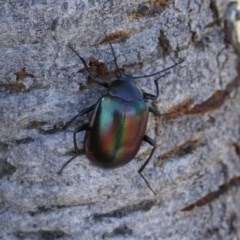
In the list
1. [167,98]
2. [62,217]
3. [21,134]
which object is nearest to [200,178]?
[167,98]

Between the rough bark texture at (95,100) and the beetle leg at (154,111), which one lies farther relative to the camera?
the beetle leg at (154,111)

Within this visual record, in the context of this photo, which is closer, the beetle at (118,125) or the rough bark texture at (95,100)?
the rough bark texture at (95,100)

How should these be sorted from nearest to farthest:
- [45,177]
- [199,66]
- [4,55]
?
[4,55]
[45,177]
[199,66]

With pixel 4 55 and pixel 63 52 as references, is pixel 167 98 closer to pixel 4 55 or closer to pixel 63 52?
pixel 63 52
